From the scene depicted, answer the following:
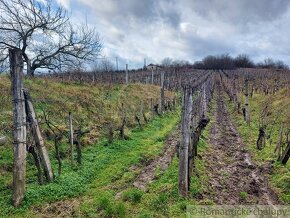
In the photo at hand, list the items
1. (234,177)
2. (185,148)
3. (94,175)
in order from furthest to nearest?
(94,175) < (234,177) < (185,148)

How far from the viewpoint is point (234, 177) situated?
29.1 ft

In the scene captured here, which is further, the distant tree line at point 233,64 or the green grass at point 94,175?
the distant tree line at point 233,64

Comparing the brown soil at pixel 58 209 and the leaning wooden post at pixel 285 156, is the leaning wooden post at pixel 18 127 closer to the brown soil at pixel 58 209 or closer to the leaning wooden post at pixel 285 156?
the brown soil at pixel 58 209

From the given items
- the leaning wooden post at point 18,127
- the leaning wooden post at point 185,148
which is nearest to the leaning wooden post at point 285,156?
the leaning wooden post at point 185,148

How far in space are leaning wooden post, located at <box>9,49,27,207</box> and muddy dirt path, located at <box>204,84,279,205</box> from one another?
4.47 m

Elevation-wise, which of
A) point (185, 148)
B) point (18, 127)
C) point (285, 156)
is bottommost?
point (285, 156)

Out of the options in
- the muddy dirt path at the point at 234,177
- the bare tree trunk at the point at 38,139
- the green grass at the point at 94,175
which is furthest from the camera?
the bare tree trunk at the point at 38,139

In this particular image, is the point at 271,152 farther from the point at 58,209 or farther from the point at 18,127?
the point at 18,127

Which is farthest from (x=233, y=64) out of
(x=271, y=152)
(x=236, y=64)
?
(x=271, y=152)

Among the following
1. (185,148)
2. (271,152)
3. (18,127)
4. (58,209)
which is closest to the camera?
(58,209)

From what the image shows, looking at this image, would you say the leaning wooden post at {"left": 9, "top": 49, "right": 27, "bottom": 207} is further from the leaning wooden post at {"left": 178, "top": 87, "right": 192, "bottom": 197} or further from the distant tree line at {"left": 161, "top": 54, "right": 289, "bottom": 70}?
the distant tree line at {"left": 161, "top": 54, "right": 289, "bottom": 70}

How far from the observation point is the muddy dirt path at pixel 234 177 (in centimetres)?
747

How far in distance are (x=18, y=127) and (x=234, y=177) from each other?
5994 mm

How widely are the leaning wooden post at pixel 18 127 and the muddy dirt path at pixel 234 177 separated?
14.7ft
